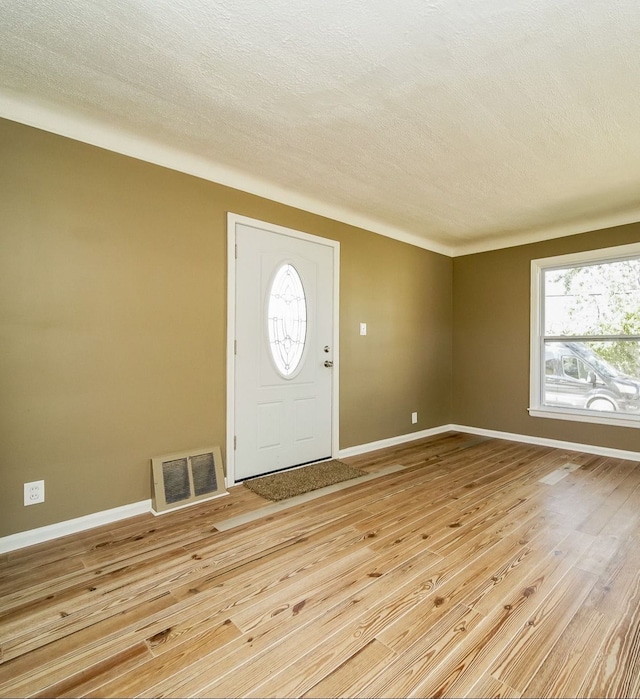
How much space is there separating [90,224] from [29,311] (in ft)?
2.09

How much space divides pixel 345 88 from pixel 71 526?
A: 2949mm

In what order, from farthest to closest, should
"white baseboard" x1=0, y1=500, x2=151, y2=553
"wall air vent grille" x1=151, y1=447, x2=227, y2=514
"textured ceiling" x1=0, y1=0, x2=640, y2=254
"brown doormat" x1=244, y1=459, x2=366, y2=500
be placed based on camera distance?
"brown doormat" x1=244, y1=459, x2=366, y2=500 < "wall air vent grille" x1=151, y1=447, x2=227, y2=514 < "white baseboard" x1=0, y1=500, x2=151, y2=553 < "textured ceiling" x1=0, y1=0, x2=640, y2=254

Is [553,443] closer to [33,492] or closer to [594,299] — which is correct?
[594,299]

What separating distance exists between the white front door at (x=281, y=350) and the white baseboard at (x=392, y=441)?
255 mm

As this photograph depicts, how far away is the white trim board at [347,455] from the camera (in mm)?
2111

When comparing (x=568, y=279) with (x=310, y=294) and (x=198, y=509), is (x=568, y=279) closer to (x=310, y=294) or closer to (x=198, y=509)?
(x=310, y=294)

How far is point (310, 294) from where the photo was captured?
3492 mm

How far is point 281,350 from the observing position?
10.9 feet

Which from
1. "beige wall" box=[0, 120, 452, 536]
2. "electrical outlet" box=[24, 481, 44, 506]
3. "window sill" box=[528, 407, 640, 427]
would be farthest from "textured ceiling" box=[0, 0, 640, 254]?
"window sill" box=[528, 407, 640, 427]

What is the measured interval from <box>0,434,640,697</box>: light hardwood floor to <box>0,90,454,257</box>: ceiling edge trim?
7.92ft

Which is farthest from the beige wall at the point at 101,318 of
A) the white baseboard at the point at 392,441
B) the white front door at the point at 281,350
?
the white baseboard at the point at 392,441

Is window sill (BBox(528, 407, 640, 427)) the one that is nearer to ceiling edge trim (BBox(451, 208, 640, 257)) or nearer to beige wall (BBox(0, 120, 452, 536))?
ceiling edge trim (BBox(451, 208, 640, 257))

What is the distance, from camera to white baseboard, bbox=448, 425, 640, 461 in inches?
148

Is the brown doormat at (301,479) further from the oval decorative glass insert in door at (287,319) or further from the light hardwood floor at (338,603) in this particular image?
the oval decorative glass insert in door at (287,319)
